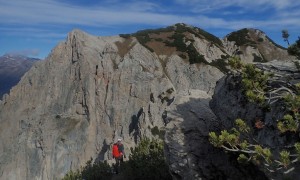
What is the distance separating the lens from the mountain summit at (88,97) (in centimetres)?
6862

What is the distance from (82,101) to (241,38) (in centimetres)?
4935

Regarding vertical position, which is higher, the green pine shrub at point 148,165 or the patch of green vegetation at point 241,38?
the patch of green vegetation at point 241,38

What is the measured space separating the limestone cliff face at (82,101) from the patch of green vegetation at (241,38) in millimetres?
24748

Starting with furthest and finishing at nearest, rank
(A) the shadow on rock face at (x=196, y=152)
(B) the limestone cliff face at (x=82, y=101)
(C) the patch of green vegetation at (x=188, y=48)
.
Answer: (C) the patch of green vegetation at (x=188, y=48) → (B) the limestone cliff face at (x=82, y=101) → (A) the shadow on rock face at (x=196, y=152)

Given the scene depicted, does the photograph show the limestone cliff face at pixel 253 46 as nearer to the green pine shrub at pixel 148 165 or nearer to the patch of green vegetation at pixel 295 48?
the green pine shrub at pixel 148 165

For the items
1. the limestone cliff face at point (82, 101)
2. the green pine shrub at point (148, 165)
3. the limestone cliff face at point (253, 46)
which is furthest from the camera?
the limestone cliff face at point (253, 46)

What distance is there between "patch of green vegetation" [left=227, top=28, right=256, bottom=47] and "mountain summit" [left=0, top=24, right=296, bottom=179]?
16.1 meters

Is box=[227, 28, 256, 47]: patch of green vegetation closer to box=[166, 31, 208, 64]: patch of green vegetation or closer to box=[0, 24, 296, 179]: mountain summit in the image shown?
box=[0, 24, 296, 179]: mountain summit

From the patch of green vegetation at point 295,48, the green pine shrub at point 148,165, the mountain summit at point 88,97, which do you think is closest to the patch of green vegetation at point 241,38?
the mountain summit at point 88,97

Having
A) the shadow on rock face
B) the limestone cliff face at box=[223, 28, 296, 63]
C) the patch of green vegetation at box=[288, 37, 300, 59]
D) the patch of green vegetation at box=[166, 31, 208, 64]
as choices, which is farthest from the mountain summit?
the patch of green vegetation at box=[288, 37, 300, 59]

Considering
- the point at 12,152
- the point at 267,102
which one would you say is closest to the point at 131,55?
the point at 12,152

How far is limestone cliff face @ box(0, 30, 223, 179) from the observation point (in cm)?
6856

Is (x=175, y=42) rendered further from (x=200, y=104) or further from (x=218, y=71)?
(x=200, y=104)

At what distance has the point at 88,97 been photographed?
2894 inches
